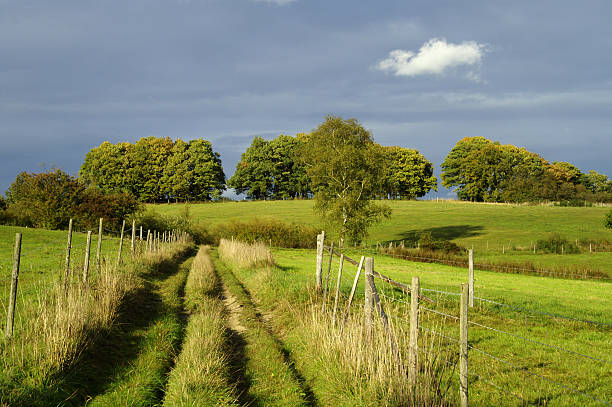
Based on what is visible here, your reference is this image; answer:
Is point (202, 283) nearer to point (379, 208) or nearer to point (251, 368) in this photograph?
point (251, 368)

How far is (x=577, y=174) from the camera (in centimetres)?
10550

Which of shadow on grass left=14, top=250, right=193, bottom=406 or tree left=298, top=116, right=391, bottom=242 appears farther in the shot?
tree left=298, top=116, right=391, bottom=242

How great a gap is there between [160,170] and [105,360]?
84.0m

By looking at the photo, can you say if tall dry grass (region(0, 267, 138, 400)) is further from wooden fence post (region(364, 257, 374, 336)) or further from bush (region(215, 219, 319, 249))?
bush (region(215, 219, 319, 249))

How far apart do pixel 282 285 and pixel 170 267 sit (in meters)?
10.3

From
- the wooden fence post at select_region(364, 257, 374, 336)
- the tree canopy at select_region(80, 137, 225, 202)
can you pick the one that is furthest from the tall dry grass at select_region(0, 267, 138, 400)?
the tree canopy at select_region(80, 137, 225, 202)

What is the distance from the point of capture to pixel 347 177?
42.0 meters

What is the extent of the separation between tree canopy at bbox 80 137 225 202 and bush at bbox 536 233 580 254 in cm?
6267

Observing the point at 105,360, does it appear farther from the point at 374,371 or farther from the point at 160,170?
the point at 160,170

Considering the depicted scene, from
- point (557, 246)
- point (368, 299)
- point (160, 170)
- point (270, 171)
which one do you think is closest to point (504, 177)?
point (270, 171)

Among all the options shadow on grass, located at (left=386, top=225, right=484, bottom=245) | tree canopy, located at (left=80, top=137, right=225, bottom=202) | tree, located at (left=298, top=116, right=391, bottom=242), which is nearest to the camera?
tree, located at (left=298, top=116, right=391, bottom=242)

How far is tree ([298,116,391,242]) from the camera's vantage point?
134 ft

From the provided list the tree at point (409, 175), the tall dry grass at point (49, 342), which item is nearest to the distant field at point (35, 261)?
the tall dry grass at point (49, 342)

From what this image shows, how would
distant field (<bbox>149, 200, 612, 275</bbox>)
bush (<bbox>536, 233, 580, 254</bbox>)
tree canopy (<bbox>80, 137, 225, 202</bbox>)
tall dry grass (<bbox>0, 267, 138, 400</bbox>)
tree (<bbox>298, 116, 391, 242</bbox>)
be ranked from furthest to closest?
tree canopy (<bbox>80, 137, 225, 202</bbox>) < tree (<bbox>298, 116, 391, 242</bbox>) < bush (<bbox>536, 233, 580, 254</bbox>) < distant field (<bbox>149, 200, 612, 275</bbox>) < tall dry grass (<bbox>0, 267, 138, 400</bbox>)
